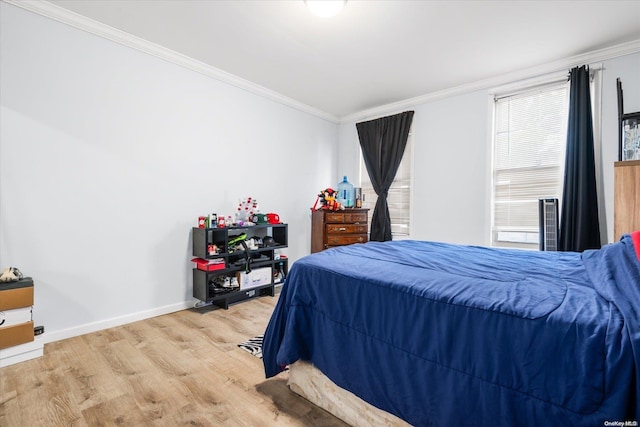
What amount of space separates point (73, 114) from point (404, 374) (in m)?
2.98

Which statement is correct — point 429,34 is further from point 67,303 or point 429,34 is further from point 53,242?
point 67,303

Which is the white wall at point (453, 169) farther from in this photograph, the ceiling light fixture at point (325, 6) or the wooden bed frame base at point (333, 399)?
the wooden bed frame base at point (333, 399)

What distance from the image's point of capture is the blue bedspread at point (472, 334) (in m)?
0.78

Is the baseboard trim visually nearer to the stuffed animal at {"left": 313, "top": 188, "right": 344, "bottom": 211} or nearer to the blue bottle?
the stuffed animal at {"left": 313, "top": 188, "right": 344, "bottom": 211}

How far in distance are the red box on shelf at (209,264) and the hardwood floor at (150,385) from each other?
64 centimetres

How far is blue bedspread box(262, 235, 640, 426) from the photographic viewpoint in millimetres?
781

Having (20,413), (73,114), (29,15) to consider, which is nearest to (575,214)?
(20,413)

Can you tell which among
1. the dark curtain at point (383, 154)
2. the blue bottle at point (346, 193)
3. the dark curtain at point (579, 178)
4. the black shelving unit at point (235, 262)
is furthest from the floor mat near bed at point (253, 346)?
the dark curtain at point (579, 178)

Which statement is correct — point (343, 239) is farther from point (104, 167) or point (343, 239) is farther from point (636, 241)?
point (636, 241)

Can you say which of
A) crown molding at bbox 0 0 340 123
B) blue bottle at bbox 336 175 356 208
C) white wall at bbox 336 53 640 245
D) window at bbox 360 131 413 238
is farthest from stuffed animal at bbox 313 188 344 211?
crown molding at bbox 0 0 340 123

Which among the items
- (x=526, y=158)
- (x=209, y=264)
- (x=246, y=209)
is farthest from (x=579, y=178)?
(x=209, y=264)

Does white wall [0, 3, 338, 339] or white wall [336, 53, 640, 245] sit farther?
white wall [336, 53, 640, 245]

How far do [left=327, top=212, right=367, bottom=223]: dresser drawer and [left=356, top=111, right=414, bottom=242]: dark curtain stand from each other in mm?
299

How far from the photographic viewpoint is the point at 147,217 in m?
2.78
